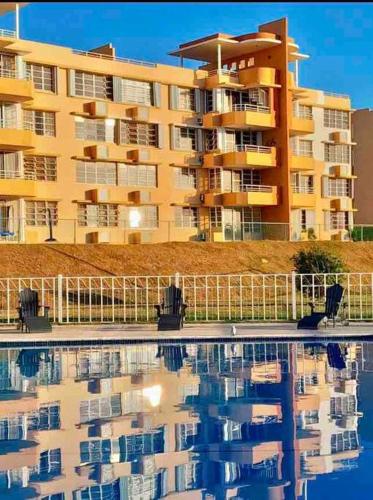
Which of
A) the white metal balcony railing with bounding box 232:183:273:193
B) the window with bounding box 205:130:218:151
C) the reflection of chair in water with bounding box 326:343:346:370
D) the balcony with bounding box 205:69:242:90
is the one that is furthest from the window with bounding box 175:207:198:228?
the reflection of chair in water with bounding box 326:343:346:370

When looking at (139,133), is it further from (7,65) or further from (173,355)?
(173,355)

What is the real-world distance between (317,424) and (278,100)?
126 feet

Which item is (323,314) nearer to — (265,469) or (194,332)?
(194,332)

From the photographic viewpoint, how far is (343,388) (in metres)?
11.5

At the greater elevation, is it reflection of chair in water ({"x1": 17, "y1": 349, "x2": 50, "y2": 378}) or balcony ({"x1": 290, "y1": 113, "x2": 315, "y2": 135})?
balcony ({"x1": 290, "y1": 113, "x2": 315, "y2": 135})

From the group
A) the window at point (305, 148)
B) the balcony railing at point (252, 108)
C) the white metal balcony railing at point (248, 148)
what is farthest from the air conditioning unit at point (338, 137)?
the balcony railing at point (252, 108)

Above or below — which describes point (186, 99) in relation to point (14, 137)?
above

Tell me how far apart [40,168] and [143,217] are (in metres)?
5.97

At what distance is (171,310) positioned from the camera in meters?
18.2

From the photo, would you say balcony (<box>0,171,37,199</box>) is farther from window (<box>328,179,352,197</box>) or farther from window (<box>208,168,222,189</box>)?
window (<box>328,179,352,197</box>)

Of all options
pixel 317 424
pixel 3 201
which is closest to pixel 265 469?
pixel 317 424

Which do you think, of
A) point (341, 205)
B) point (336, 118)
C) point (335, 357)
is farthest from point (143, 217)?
point (335, 357)

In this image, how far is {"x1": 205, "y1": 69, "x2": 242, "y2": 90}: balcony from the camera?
4438cm

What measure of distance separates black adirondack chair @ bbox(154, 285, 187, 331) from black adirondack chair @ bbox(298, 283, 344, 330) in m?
2.41
